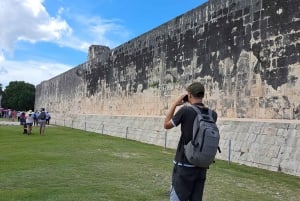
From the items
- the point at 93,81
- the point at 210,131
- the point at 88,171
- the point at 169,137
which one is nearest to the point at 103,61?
the point at 93,81

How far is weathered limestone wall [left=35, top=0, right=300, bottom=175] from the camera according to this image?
407 inches

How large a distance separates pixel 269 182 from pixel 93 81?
19556 millimetres

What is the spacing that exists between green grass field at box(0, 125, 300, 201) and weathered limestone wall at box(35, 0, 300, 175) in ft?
2.95

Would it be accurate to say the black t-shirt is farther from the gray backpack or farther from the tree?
the tree

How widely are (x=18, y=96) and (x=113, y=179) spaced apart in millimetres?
70823

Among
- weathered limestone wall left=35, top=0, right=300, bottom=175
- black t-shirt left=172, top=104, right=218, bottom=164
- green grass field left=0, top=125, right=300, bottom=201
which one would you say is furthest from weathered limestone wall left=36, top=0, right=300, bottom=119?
black t-shirt left=172, top=104, right=218, bottom=164

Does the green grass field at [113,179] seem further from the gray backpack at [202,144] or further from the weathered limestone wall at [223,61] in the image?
the gray backpack at [202,144]

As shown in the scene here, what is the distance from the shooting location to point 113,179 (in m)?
8.20

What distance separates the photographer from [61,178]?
8.02 meters

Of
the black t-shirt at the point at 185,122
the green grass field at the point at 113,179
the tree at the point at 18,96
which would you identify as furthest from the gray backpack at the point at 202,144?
the tree at the point at 18,96

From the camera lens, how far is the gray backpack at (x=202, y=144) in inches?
154

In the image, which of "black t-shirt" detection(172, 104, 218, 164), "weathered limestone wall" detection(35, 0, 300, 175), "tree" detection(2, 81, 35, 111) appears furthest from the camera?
"tree" detection(2, 81, 35, 111)

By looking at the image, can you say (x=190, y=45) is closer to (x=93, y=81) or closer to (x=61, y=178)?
(x=61, y=178)

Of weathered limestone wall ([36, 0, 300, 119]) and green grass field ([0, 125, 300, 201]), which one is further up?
weathered limestone wall ([36, 0, 300, 119])
